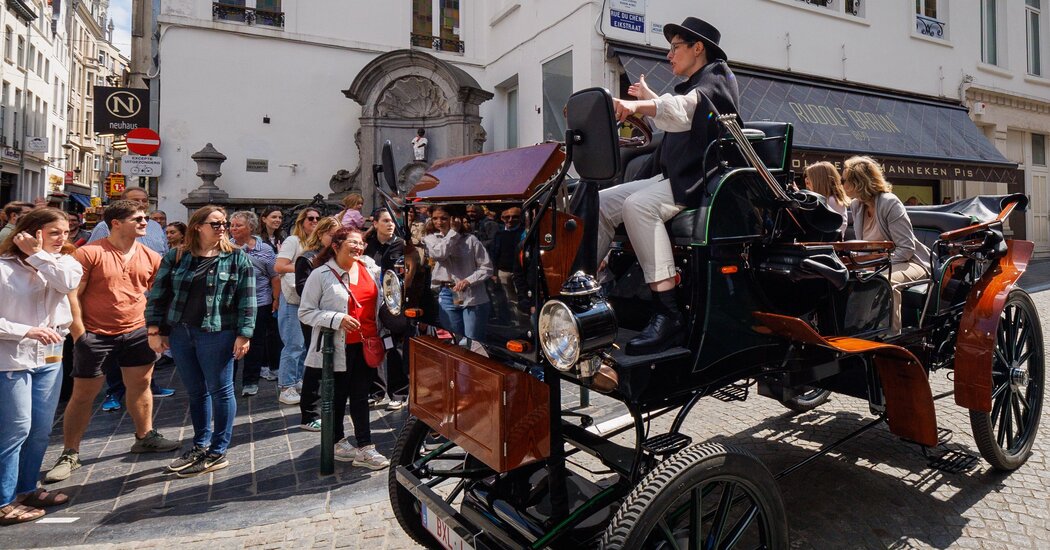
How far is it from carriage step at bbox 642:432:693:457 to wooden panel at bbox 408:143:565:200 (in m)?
1.05

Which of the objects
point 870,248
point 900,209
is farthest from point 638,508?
point 900,209

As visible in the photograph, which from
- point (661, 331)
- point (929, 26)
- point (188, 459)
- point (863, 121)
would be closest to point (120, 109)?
point (188, 459)

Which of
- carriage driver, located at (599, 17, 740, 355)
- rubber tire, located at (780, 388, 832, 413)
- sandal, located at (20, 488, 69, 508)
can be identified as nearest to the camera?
carriage driver, located at (599, 17, 740, 355)

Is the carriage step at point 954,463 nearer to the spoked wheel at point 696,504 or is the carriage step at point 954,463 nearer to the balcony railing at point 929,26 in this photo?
the spoked wheel at point 696,504

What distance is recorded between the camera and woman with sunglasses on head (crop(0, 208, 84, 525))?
3631mm

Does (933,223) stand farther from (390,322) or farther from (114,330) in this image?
(114,330)

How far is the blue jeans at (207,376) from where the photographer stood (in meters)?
4.43

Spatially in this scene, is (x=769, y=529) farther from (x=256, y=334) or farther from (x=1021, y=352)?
(x=256, y=334)

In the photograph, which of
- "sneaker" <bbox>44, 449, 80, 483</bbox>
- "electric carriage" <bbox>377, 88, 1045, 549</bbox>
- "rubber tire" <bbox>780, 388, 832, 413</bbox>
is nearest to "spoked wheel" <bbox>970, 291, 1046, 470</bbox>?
"electric carriage" <bbox>377, 88, 1045, 549</bbox>

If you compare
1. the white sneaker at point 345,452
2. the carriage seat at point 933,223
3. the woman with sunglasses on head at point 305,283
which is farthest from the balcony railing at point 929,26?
the white sneaker at point 345,452

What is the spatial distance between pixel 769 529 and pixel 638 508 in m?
0.69

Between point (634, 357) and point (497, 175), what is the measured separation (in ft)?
2.95

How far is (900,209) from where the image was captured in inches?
152

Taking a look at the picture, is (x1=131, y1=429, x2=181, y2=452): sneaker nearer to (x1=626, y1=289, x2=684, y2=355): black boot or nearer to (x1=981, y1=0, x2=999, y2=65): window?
(x1=626, y1=289, x2=684, y2=355): black boot
